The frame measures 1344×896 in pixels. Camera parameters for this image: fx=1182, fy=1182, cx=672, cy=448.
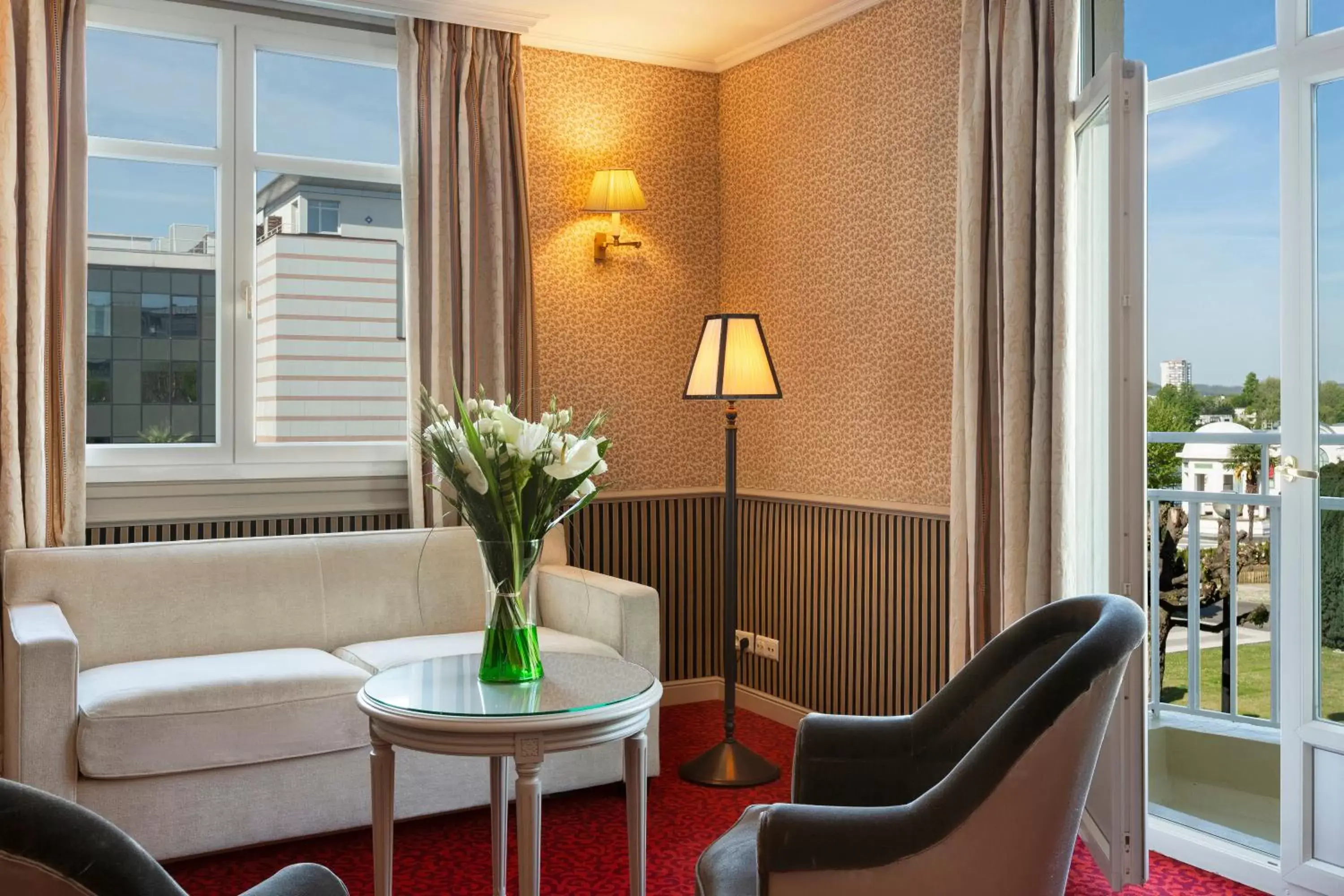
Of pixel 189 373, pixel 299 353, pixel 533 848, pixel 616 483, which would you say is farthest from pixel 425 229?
A: pixel 533 848

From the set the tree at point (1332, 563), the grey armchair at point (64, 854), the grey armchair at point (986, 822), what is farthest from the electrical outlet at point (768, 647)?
the grey armchair at point (64, 854)

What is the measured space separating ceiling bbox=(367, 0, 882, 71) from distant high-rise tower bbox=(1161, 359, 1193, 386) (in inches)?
62.5

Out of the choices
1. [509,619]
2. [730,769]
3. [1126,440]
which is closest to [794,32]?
[1126,440]

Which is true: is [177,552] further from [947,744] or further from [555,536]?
[947,744]

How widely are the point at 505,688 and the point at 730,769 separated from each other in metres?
1.57

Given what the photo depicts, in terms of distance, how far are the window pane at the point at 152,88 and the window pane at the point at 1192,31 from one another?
2934mm

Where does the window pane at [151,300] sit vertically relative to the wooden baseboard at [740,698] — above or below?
above

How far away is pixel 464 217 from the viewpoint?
4.19 m

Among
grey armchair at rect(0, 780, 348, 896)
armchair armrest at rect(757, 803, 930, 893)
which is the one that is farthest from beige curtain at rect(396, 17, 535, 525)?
grey armchair at rect(0, 780, 348, 896)

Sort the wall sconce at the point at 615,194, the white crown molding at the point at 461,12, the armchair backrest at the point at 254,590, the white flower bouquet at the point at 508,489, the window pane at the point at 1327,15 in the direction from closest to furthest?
the white flower bouquet at the point at 508,489, the window pane at the point at 1327,15, the armchair backrest at the point at 254,590, the white crown molding at the point at 461,12, the wall sconce at the point at 615,194

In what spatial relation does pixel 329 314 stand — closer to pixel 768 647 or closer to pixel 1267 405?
pixel 768 647

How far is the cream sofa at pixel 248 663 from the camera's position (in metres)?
2.90

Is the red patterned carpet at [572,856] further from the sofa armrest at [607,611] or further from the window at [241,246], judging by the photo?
the window at [241,246]

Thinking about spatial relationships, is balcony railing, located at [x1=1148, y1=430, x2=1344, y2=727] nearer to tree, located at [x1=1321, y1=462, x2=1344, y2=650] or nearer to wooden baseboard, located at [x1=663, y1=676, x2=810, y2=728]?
tree, located at [x1=1321, y1=462, x2=1344, y2=650]
